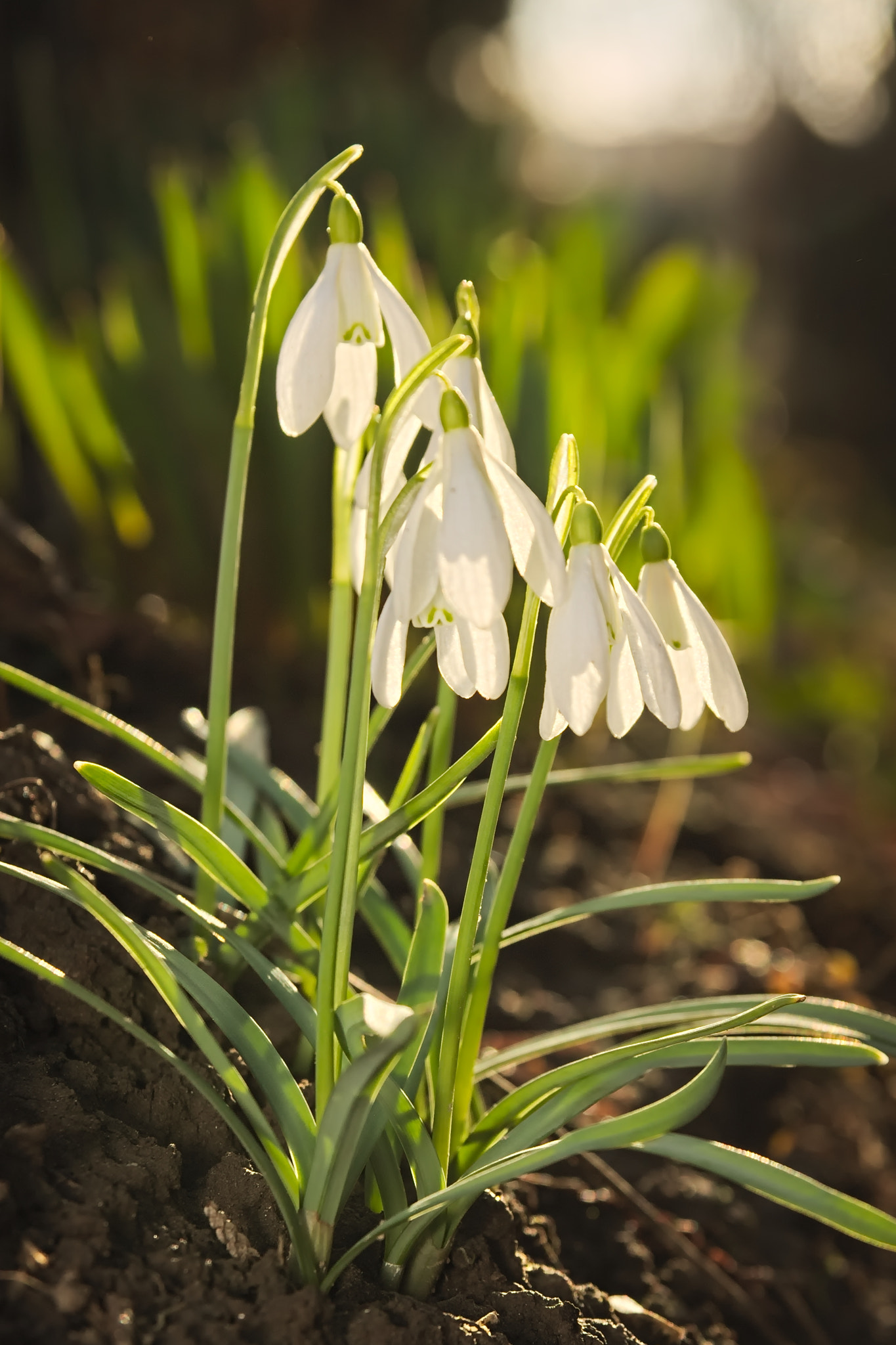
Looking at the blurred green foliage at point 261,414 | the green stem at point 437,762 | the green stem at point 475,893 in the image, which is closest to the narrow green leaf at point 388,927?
the green stem at point 437,762

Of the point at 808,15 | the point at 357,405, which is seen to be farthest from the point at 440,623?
the point at 808,15

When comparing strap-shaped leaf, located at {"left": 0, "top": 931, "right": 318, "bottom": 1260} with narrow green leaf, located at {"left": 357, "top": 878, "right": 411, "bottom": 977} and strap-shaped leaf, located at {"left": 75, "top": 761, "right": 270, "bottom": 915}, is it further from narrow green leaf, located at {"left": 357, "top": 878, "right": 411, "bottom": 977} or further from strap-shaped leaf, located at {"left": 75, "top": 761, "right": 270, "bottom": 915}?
narrow green leaf, located at {"left": 357, "top": 878, "right": 411, "bottom": 977}

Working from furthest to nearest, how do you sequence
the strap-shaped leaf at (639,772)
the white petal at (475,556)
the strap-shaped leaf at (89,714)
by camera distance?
the strap-shaped leaf at (639,772)
the strap-shaped leaf at (89,714)
the white petal at (475,556)

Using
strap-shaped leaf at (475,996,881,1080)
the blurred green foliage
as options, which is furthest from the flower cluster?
the blurred green foliage

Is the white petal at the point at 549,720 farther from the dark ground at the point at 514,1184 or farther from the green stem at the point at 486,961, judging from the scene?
the dark ground at the point at 514,1184

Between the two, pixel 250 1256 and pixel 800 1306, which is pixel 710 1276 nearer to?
pixel 800 1306

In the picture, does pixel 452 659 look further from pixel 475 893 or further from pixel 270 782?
pixel 270 782

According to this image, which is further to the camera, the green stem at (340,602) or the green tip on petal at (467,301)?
the green stem at (340,602)

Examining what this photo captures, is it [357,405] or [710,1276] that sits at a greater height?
[357,405]
